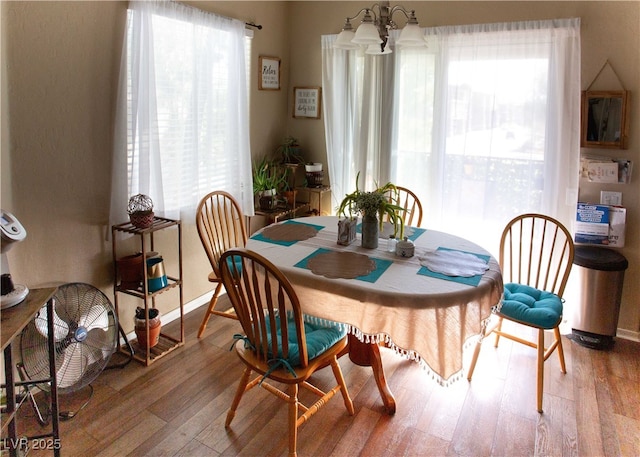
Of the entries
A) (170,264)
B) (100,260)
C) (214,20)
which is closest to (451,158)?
(214,20)

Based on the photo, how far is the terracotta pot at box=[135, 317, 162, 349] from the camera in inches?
111

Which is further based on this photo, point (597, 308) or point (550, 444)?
point (597, 308)

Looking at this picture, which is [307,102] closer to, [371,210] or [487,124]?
[487,124]

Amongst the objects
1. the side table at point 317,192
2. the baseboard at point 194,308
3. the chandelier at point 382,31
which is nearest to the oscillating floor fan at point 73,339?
the baseboard at point 194,308

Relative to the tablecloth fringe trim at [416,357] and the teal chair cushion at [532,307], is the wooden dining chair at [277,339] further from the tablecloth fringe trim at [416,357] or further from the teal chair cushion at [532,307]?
the teal chair cushion at [532,307]

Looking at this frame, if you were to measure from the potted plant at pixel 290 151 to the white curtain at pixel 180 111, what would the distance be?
0.55 m

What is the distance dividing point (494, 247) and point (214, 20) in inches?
98.5

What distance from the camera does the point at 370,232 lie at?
99.0 inches

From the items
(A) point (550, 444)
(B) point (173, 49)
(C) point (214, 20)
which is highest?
(C) point (214, 20)

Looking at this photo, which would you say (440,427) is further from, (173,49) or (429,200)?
(173,49)

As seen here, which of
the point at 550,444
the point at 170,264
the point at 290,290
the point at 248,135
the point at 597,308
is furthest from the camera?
the point at 248,135

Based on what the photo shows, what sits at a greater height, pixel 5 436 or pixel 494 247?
pixel 494 247

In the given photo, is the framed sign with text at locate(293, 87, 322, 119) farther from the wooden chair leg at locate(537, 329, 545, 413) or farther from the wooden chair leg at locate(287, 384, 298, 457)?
the wooden chair leg at locate(287, 384, 298, 457)

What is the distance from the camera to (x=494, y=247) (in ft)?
11.4
